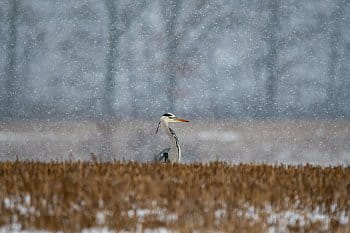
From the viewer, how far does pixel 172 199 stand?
311 inches

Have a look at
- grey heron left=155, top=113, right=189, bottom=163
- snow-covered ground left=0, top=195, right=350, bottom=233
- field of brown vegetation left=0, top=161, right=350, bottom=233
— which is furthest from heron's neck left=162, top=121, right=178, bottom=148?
snow-covered ground left=0, top=195, right=350, bottom=233

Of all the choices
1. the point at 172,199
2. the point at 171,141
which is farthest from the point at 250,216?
the point at 171,141

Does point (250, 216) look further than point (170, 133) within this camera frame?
No

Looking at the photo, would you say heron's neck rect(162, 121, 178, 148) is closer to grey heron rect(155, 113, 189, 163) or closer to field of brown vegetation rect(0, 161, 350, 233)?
grey heron rect(155, 113, 189, 163)

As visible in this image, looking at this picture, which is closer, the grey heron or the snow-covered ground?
the snow-covered ground

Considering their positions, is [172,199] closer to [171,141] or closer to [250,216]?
[250,216]

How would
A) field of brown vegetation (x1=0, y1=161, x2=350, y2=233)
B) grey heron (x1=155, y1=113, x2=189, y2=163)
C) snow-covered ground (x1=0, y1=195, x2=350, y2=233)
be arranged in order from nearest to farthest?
snow-covered ground (x1=0, y1=195, x2=350, y2=233), field of brown vegetation (x1=0, y1=161, x2=350, y2=233), grey heron (x1=155, y1=113, x2=189, y2=163)

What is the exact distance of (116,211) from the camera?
711 centimetres

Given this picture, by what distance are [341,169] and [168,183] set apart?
4.48 meters

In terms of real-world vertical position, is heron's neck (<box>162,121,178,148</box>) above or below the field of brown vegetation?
above

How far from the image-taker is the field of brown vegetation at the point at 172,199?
6.58 metres

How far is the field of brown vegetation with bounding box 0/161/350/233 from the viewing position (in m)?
6.58

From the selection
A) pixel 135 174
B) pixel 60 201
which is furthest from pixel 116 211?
pixel 135 174

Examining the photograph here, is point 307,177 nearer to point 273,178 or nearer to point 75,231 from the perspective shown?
point 273,178
